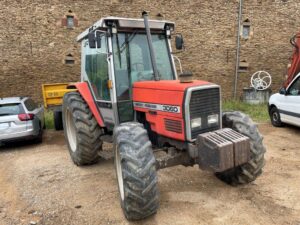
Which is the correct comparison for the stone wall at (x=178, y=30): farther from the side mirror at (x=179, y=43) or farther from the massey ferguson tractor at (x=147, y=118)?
the side mirror at (x=179, y=43)

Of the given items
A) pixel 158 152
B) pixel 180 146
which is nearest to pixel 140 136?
pixel 180 146

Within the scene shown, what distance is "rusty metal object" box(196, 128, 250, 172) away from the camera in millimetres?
3270

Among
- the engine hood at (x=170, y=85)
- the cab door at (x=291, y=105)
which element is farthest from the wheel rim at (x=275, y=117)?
the engine hood at (x=170, y=85)

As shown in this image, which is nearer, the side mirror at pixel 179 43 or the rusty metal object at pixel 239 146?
the rusty metal object at pixel 239 146

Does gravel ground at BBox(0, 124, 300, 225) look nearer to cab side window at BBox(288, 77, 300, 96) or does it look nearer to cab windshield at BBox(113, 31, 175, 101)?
cab windshield at BBox(113, 31, 175, 101)

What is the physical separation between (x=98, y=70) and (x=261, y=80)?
11.0 metres

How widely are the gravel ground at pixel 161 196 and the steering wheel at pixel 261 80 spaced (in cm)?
875

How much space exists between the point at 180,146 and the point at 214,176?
3.94 feet

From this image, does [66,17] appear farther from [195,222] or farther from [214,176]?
[195,222]

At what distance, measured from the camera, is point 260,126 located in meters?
8.84

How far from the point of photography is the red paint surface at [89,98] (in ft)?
16.2

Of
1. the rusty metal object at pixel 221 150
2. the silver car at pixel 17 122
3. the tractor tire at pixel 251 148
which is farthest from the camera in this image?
the silver car at pixel 17 122

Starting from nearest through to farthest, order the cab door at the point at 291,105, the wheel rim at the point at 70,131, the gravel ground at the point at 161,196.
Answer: the gravel ground at the point at 161,196
the wheel rim at the point at 70,131
the cab door at the point at 291,105

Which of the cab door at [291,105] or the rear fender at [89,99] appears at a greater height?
the rear fender at [89,99]
